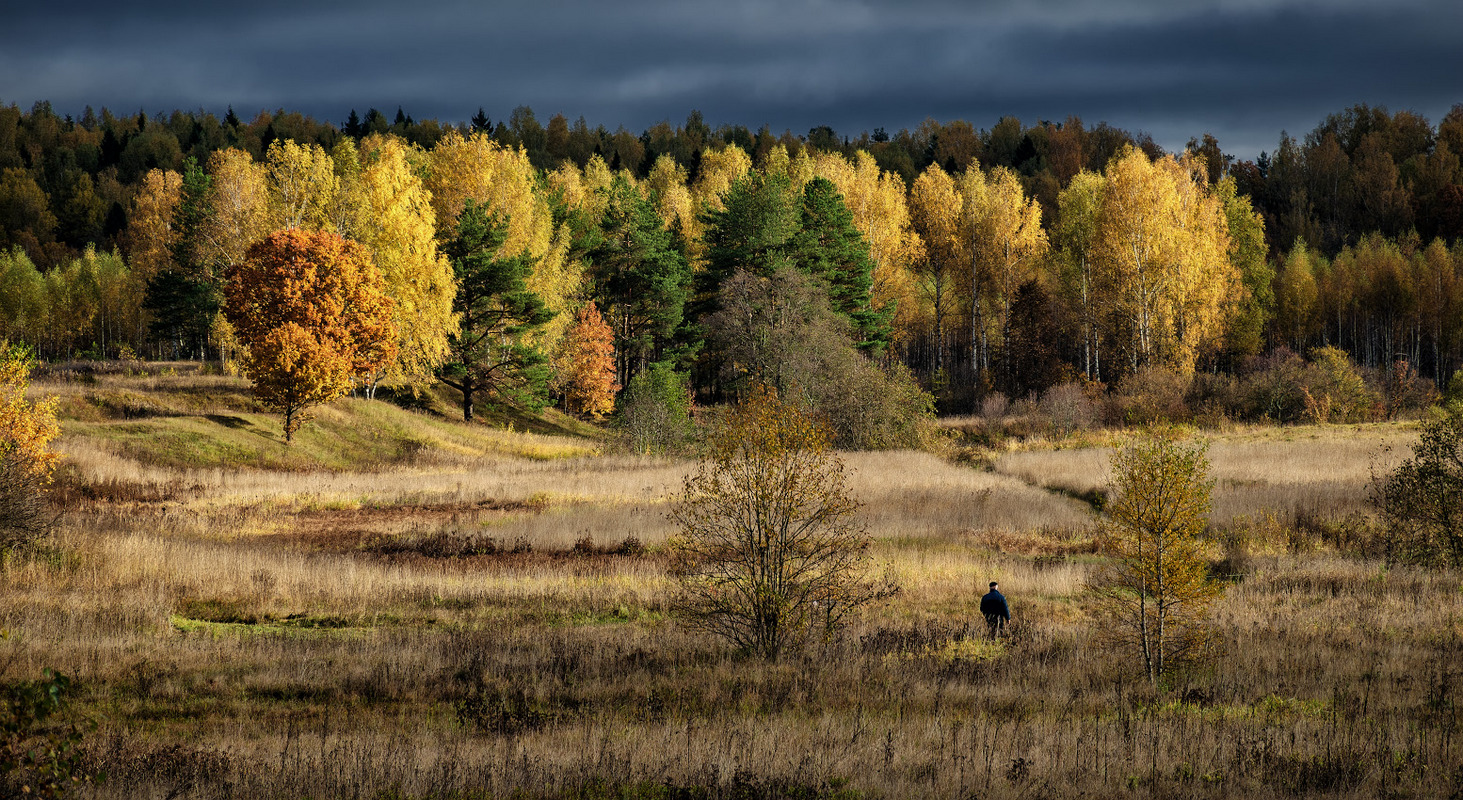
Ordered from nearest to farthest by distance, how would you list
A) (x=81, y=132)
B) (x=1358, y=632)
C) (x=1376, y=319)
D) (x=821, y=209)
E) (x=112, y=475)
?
(x=1358, y=632)
(x=112, y=475)
(x=821, y=209)
(x=1376, y=319)
(x=81, y=132)

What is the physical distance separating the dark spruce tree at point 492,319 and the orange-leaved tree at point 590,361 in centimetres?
410

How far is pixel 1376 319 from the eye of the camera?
72375mm

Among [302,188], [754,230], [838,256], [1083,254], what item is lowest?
[838,256]

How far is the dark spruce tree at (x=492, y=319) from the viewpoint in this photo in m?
49.4

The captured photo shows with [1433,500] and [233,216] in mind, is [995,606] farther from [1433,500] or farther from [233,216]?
[233,216]

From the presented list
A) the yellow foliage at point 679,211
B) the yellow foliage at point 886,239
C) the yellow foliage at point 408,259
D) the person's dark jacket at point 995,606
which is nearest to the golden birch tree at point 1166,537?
the person's dark jacket at point 995,606

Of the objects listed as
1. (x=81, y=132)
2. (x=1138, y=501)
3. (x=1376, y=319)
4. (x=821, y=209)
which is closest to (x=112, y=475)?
(x=1138, y=501)

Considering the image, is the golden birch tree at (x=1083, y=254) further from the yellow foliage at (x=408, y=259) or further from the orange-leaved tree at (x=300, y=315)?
the orange-leaved tree at (x=300, y=315)

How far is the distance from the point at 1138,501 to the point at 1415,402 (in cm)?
4947

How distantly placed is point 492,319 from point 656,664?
138 feet

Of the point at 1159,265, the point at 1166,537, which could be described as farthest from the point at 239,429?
the point at 1159,265

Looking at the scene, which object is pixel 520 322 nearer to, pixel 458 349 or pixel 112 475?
pixel 458 349

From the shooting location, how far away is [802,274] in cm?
4922

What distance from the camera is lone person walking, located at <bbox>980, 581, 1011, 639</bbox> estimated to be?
559 inches
